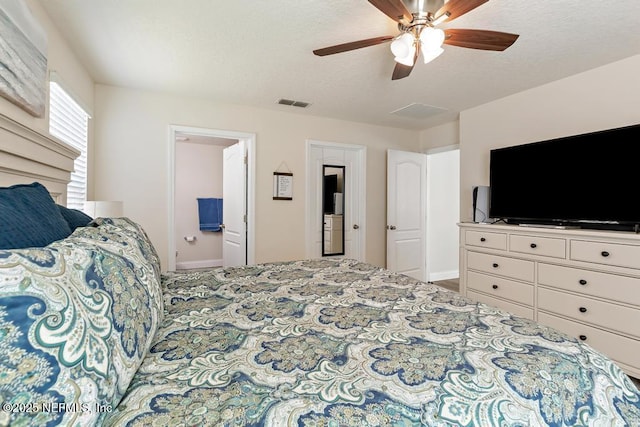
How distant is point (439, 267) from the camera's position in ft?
17.3

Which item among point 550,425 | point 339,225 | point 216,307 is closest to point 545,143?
point 339,225

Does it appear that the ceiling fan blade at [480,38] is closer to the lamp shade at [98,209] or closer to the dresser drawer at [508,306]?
the dresser drawer at [508,306]

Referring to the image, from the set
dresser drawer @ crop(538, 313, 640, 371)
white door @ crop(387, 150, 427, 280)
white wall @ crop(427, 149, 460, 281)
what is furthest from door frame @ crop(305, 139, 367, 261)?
dresser drawer @ crop(538, 313, 640, 371)

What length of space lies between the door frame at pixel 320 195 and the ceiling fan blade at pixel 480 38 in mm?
2491

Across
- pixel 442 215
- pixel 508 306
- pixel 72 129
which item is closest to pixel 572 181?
pixel 508 306

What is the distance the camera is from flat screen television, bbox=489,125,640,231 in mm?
2354

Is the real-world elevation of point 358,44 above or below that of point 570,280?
above

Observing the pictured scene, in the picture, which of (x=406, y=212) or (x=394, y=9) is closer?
(x=394, y=9)

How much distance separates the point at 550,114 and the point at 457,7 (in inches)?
83.5

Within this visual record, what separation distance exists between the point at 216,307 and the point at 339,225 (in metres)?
3.23

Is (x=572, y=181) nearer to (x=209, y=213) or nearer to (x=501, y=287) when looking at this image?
(x=501, y=287)

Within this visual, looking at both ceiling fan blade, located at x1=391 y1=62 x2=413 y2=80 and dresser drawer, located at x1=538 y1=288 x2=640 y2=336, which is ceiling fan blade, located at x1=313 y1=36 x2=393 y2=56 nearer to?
ceiling fan blade, located at x1=391 y1=62 x2=413 y2=80

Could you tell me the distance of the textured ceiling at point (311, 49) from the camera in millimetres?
1922

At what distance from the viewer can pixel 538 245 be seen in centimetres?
268
